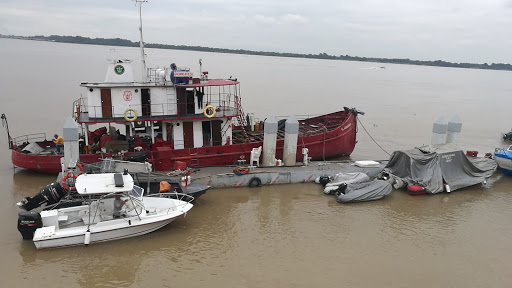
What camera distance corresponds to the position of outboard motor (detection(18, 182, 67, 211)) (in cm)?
1118

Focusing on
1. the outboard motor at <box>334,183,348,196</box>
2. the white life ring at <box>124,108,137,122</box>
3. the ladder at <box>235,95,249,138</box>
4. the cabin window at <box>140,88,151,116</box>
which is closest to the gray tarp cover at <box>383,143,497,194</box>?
the outboard motor at <box>334,183,348,196</box>

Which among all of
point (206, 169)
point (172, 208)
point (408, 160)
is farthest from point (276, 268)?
point (408, 160)

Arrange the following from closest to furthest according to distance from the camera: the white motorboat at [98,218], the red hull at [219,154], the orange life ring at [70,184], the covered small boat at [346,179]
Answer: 1. the white motorboat at [98,218]
2. the orange life ring at [70,184]
3. the red hull at [219,154]
4. the covered small boat at [346,179]

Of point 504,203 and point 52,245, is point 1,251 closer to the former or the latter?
point 52,245

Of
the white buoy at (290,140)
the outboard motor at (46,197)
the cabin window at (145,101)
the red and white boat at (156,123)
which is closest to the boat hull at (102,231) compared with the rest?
the outboard motor at (46,197)

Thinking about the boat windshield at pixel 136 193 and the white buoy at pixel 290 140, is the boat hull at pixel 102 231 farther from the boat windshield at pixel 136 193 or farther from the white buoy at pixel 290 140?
the white buoy at pixel 290 140

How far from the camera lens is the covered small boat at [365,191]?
14.2 m

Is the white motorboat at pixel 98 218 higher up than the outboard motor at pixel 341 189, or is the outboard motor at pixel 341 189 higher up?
the white motorboat at pixel 98 218

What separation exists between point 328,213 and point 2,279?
970 centimetres

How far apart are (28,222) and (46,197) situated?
49.9 inches

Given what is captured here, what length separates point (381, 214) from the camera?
13.5 m

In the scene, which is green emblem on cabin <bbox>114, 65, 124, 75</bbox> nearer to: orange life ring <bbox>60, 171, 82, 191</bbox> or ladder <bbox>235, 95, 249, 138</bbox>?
ladder <bbox>235, 95, 249, 138</bbox>

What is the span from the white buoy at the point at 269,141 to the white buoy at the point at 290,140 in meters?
0.53

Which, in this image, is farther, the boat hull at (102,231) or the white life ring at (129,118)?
the white life ring at (129,118)
